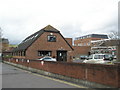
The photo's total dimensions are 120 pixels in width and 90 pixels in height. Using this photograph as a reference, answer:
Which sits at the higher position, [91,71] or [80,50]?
[80,50]

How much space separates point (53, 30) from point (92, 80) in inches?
1053

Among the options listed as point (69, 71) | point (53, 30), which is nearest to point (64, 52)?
point (53, 30)

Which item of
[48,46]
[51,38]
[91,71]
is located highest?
[51,38]

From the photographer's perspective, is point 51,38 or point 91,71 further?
point 51,38

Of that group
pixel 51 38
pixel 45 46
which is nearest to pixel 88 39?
pixel 51 38

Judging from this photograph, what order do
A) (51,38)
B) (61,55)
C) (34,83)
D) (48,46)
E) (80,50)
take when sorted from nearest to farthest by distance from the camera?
1. (34,83)
2. (48,46)
3. (51,38)
4. (61,55)
5. (80,50)

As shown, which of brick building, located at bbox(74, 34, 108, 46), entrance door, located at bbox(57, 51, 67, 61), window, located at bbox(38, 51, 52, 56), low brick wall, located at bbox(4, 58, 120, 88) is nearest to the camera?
low brick wall, located at bbox(4, 58, 120, 88)

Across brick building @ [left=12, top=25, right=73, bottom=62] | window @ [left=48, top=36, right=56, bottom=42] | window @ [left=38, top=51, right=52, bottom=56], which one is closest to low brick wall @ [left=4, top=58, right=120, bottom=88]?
brick building @ [left=12, top=25, right=73, bottom=62]

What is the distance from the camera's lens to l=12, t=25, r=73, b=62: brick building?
32.9 meters

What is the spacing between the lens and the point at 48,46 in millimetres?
34312

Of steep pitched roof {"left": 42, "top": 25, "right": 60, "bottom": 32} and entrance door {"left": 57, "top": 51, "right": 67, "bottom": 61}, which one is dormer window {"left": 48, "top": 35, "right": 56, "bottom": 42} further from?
entrance door {"left": 57, "top": 51, "right": 67, "bottom": 61}

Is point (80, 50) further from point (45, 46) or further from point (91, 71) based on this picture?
point (91, 71)

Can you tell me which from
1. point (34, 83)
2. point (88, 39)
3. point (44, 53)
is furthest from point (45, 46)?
point (88, 39)

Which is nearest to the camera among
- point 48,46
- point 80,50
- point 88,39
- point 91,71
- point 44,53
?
point 91,71
